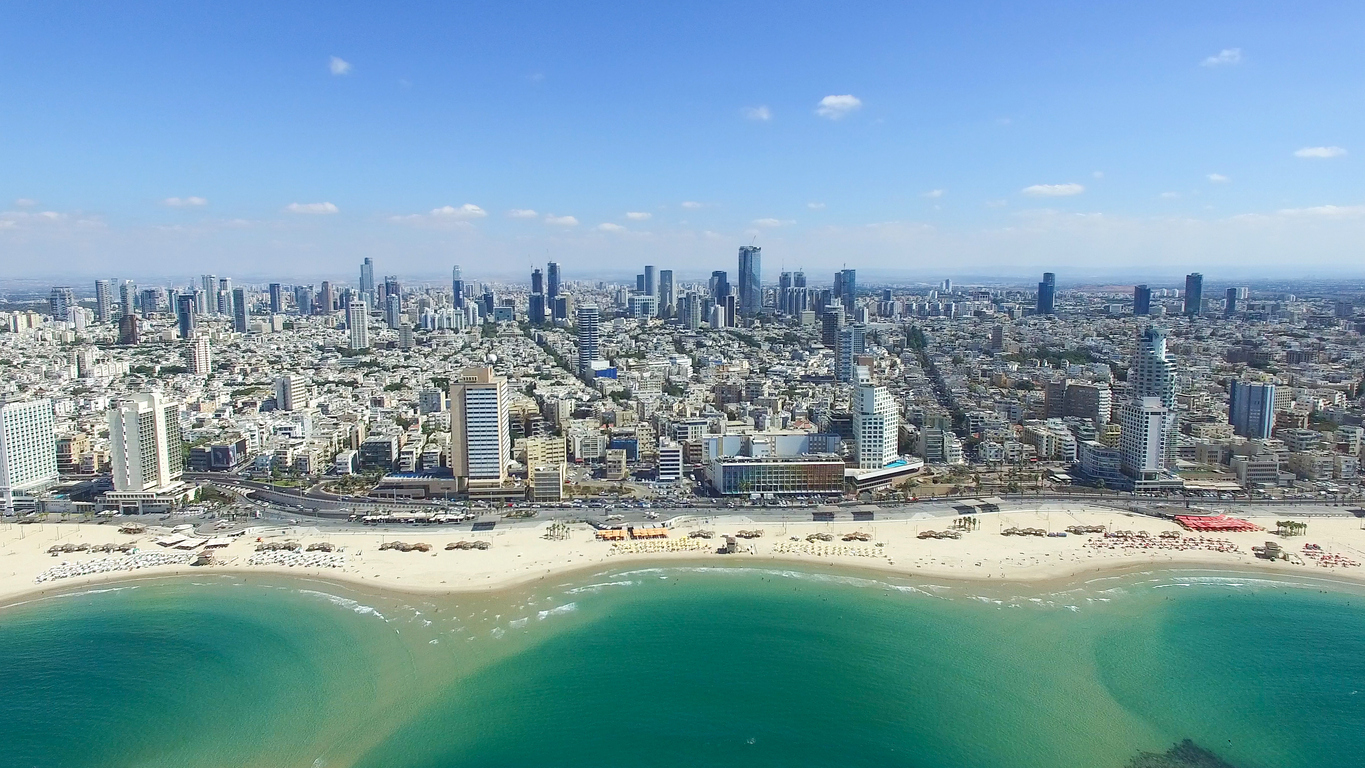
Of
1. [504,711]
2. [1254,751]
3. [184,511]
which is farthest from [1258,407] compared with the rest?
[184,511]

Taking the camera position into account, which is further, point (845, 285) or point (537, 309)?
point (845, 285)

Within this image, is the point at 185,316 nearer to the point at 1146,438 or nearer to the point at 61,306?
the point at 61,306

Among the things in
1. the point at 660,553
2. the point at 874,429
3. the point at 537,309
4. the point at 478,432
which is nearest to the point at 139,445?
the point at 478,432

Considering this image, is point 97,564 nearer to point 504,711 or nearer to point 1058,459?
point 504,711

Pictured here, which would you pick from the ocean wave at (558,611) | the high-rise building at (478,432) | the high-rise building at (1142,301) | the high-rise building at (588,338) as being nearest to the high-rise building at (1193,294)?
the high-rise building at (1142,301)

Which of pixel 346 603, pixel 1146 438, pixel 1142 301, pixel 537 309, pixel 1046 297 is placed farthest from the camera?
pixel 537 309

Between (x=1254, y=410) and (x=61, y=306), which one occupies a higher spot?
(x=61, y=306)

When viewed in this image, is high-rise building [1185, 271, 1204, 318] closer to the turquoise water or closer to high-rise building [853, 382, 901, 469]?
high-rise building [853, 382, 901, 469]
